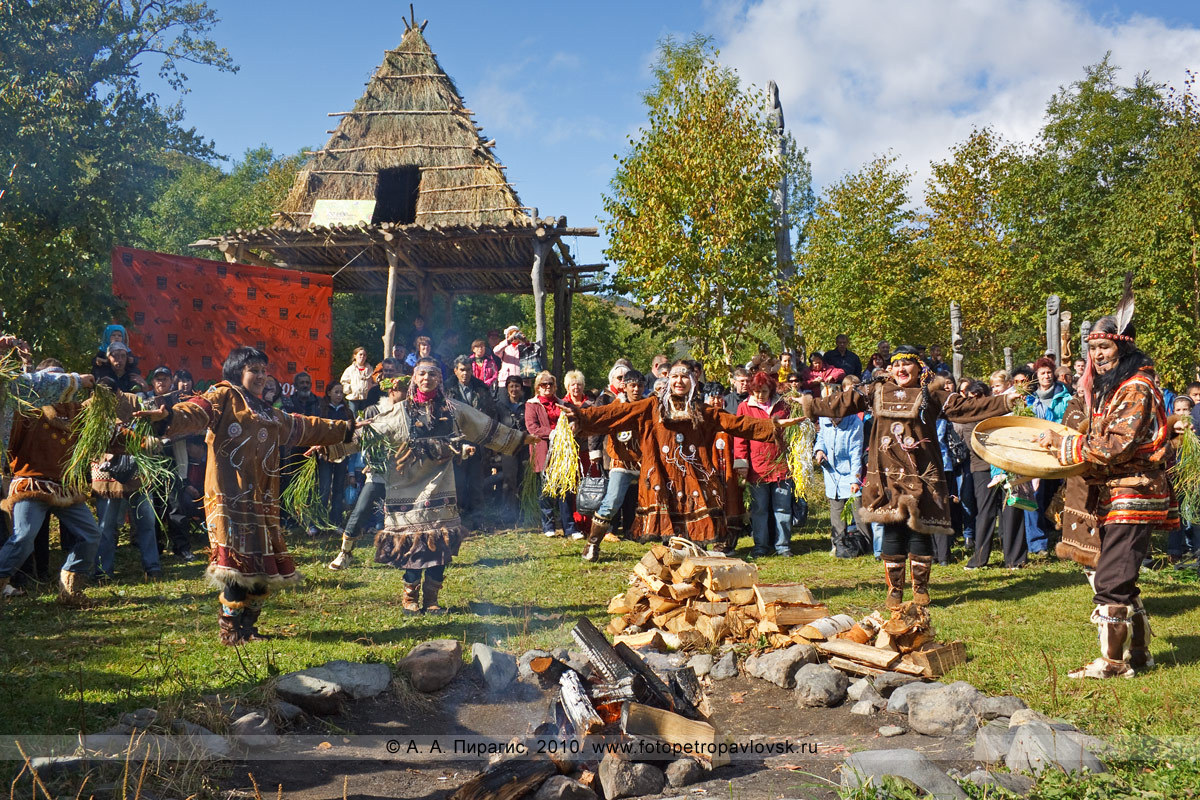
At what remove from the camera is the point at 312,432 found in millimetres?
6574

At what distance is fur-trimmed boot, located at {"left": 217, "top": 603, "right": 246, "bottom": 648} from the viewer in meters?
6.33

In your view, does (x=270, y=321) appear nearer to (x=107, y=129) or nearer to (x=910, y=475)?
(x=107, y=129)

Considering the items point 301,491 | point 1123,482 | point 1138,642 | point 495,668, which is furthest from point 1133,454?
point 301,491

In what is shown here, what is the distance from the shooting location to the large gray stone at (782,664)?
582cm

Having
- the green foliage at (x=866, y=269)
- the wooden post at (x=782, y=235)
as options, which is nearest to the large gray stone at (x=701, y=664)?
the wooden post at (x=782, y=235)

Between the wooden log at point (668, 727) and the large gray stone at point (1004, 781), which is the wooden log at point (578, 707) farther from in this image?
the large gray stone at point (1004, 781)

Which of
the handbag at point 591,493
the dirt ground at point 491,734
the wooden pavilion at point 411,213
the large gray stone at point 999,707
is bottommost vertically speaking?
the dirt ground at point 491,734

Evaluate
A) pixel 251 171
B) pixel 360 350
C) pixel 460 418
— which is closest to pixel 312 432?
pixel 460 418

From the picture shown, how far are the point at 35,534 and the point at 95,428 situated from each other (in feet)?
7.45

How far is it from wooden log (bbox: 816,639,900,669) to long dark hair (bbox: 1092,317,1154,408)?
203 cm

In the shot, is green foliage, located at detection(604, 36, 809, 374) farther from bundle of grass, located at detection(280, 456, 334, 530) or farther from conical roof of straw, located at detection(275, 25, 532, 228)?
bundle of grass, located at detection(280, 456, 334, 530)

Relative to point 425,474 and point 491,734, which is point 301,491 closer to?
point 425,474

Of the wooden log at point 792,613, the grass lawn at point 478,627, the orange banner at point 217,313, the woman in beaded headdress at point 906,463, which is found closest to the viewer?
the grass lawn at point 478,627

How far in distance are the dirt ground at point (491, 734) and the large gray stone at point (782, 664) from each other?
2.3 inches
